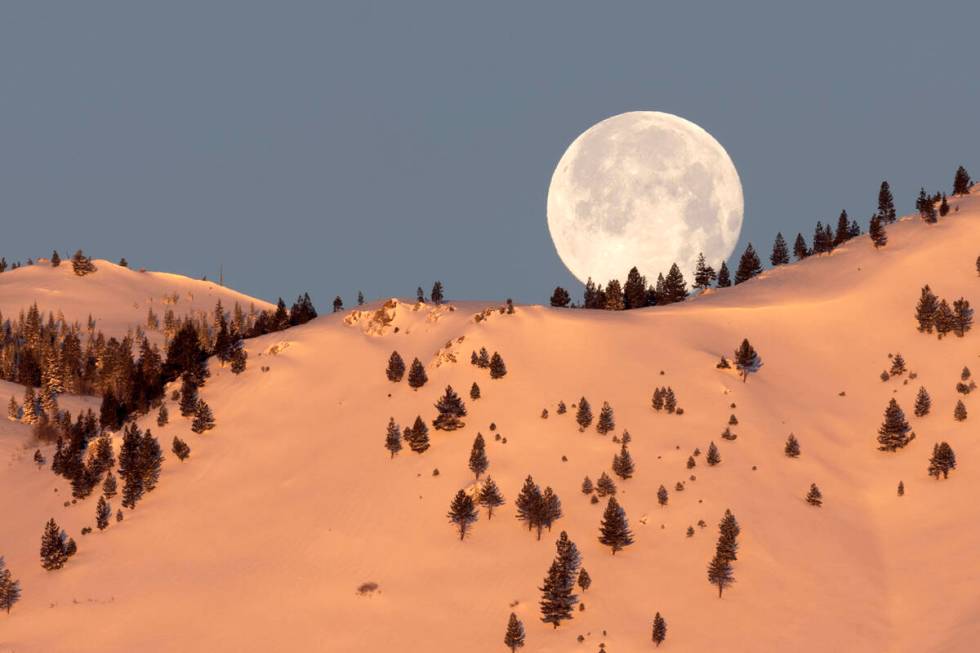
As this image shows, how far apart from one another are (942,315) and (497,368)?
168ft

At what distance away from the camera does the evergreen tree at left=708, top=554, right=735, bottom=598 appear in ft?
299

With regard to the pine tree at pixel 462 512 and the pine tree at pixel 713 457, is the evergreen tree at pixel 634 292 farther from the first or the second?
the pine tree at pixel 462 512

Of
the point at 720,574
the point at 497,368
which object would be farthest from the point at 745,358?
the point at 720,574

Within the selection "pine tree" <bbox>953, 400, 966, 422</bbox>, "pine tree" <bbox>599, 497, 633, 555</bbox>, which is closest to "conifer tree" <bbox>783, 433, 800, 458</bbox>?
"pine tree" <bbox>953, 400, 966, 422</bbox>

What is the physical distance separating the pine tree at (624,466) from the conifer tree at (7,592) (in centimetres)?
5119

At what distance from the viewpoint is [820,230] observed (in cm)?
19088

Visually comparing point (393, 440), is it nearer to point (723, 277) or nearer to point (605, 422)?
point (605, 422)

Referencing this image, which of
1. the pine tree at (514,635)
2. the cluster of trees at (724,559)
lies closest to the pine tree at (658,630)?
the cluster of trees at (724,559)

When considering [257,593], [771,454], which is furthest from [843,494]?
[257,593]

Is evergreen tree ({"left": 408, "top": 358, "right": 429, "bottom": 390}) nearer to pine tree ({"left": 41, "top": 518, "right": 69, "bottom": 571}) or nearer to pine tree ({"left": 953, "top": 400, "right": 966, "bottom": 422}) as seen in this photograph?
pine tree ({"left": 41, "top": 518, "right": 69, "bottom": 571})

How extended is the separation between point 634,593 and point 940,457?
34.6 m

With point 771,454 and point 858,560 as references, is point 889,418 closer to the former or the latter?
point 771,454

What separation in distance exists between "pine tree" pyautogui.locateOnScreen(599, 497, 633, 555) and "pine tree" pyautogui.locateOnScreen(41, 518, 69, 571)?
4590 cm

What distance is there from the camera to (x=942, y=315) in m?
136
